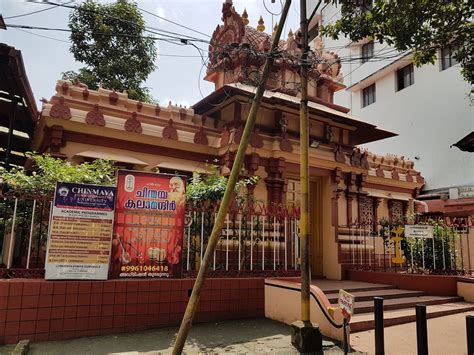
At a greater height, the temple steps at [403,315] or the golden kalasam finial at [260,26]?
the golden kalasam finial at [260,26]

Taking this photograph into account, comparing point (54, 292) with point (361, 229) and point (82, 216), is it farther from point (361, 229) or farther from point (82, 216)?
point (361, 229)

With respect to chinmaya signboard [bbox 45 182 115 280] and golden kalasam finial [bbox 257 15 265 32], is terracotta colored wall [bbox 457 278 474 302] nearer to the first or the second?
chinmaya signboard [bbox 45 182 115 280]

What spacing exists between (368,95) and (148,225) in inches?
759

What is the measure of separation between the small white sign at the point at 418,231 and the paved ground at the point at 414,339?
7.95 feet

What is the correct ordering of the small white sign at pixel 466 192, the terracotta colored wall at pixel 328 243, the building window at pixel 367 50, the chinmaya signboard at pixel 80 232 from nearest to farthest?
the chinmaya signboard at pixel 80 232
the terracotta colored wall at pixel 328 243
the small white sign at pixel 466 192
the building window at pixel 367 50

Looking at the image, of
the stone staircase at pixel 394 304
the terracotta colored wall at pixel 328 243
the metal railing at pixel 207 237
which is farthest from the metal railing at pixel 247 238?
the terracotta colored wall at pixel 328 243

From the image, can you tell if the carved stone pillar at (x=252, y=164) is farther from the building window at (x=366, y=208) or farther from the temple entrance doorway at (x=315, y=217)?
the building window at (x=366, y=208)

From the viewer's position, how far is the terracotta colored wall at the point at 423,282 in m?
8.85

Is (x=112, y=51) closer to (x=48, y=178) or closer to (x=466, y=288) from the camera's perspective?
(x=48, y=178)

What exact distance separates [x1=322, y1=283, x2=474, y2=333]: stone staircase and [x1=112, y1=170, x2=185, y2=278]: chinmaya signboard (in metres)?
3.30

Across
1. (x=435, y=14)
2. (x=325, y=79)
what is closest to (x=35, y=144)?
(x=325, y=79)

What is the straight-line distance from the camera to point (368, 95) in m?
22.2

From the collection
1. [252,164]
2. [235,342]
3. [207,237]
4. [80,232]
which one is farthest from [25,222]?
[252,164]

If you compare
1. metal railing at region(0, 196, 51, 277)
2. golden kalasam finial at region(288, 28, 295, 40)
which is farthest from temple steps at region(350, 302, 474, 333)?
golden kalasam finial at region(288, 28, 295, 40)
